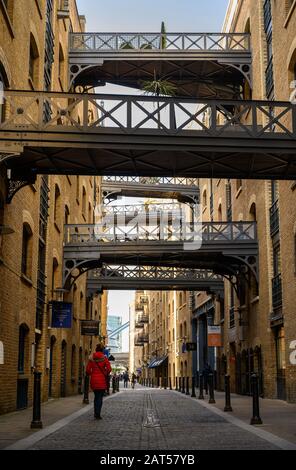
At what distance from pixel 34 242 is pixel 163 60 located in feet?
37.2

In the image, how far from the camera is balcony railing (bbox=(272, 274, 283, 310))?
2094 cm

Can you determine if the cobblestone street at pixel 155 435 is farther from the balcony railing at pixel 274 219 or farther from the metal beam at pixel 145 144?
the balcony railing at pixel 274 219

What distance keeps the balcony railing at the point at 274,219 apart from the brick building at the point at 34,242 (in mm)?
7282

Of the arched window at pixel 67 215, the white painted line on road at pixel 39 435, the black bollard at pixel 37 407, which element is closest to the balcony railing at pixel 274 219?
the arched window at pixel 67 215

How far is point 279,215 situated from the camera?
20359mm

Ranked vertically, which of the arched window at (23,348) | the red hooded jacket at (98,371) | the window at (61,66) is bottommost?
the red hooded jacket at (98,371)

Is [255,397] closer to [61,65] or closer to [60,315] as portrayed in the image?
[60,315]

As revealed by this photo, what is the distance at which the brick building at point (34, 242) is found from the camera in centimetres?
1459

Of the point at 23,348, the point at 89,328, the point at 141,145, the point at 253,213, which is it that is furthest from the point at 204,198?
the point at 141,145

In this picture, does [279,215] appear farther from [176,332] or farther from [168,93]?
[176,332]

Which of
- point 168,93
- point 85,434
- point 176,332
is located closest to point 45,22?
point 168,93

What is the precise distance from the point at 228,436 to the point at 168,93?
18037 millimetres

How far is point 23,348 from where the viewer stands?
17719 mm

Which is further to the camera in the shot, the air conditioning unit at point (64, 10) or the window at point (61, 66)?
the window at point (61, 66)
